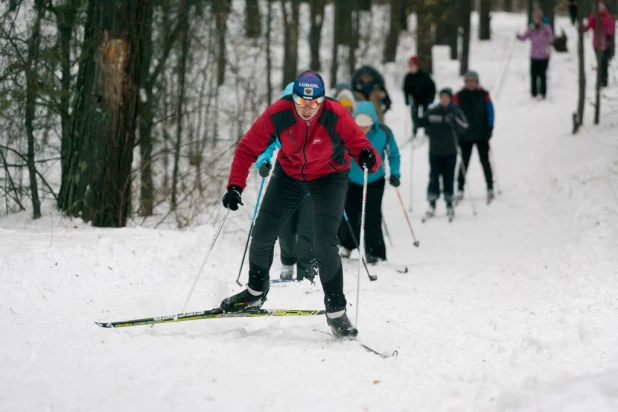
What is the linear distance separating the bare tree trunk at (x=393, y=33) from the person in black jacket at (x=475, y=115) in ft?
43.3

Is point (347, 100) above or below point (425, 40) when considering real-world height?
below

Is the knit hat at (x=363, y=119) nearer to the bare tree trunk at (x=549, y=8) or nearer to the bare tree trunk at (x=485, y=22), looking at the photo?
the bare tree trunk at (x=549, y=8)

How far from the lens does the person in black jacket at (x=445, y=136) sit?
37.4 feet

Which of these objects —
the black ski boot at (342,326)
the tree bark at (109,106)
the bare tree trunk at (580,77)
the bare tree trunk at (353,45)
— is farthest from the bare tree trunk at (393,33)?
the black ski boot at (342,326)

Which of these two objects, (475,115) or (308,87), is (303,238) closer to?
Answer: (308,87)

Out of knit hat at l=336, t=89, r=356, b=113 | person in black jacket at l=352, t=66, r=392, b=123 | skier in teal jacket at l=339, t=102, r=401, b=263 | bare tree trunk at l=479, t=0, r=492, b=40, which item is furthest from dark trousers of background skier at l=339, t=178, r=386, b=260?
bare tree trunk at l=479, t=0, r=492, b=40

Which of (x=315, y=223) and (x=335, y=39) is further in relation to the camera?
(x=335, y=39)

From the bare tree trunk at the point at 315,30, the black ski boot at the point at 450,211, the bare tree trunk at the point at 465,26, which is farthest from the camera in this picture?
the bare tree trunk at the point at 465,26

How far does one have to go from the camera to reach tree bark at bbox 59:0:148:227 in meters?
8.06

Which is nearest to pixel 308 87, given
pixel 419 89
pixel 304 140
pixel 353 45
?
pixel 304 140

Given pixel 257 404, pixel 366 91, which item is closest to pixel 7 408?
pixel 257 404

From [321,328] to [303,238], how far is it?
5.78ft

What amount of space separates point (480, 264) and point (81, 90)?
543cm

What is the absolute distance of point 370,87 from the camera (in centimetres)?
1355
